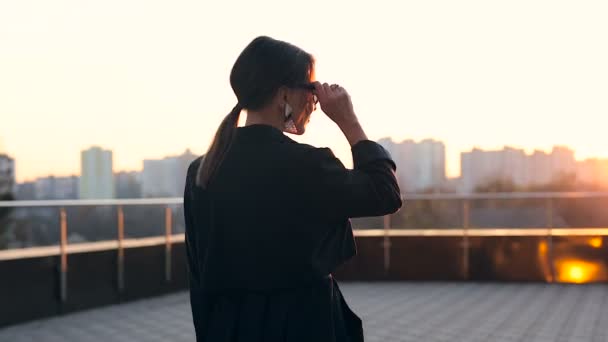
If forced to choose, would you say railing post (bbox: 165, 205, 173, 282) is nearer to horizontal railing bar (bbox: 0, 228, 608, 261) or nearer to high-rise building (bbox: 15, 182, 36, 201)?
horizontal railing bar (bbox: 0, 228, 608, 261)

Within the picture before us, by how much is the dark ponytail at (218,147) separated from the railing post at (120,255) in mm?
7336

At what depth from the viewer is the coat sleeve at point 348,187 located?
4.96 feet

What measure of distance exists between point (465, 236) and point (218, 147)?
31.7 feet

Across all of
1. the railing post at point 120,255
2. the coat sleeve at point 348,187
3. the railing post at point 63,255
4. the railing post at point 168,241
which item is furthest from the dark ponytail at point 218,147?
the railing post at point 168,241

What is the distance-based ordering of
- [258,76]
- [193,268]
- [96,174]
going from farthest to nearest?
[96,174] → [193,268] → [258,76]

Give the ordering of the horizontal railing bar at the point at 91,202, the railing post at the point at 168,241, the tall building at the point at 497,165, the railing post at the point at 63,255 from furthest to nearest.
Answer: the tall building at the point at 497,165 < the railing post at the point at 168,241 < the railing post at the point at 63,255 < the horizontal railing bar at the point at 91,202

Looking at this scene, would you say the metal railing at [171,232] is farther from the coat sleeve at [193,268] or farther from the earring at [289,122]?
the earring at [289,122]

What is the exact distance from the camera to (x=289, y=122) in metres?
1.68

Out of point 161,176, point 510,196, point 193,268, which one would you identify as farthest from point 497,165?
point 193,268


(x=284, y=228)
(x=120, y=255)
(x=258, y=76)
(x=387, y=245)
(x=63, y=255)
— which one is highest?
(x=258, y=76)

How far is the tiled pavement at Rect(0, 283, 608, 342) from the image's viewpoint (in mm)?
6621

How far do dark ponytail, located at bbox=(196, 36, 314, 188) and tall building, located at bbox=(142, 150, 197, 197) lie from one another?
7.49m

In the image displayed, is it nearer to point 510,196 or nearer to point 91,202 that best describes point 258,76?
point 91,202

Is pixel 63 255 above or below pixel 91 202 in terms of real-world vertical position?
below
